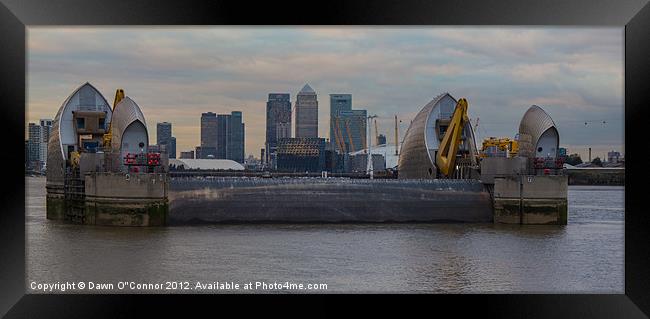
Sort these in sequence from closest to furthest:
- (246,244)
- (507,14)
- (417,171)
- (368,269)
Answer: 1. (507,14)
2. (368,269)
3. (246,244)
4. (417,171)

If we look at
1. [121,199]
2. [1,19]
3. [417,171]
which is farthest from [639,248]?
[417,171]

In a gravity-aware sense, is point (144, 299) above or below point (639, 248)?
below

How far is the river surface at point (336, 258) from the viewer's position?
18.0 metres

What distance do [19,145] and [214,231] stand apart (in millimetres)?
21223

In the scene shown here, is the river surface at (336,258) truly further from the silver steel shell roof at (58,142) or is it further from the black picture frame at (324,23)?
the silver steel shell roof at (58,142)

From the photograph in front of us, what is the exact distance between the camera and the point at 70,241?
2723 cm

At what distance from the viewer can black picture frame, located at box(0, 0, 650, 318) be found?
9.23 m

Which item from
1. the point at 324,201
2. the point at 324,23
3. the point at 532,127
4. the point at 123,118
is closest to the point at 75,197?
the point at 123,118

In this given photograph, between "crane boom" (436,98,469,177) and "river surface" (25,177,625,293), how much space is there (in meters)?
12.9

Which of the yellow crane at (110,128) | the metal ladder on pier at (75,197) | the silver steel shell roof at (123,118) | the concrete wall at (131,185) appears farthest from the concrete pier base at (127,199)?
the yellow crane at (110,128)

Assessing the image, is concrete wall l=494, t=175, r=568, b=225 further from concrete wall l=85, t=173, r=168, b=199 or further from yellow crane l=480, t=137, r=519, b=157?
concrete wall l=85, t=173, r=168, b=199

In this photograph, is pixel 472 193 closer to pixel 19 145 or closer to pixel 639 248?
pixel 639 248

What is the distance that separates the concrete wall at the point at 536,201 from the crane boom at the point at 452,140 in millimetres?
10158

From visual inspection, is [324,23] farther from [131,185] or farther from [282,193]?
[282,193]
